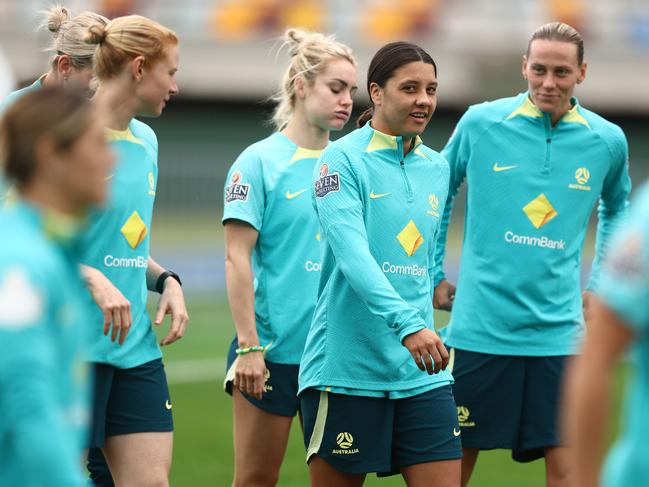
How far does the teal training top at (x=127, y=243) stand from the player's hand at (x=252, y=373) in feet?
1.66

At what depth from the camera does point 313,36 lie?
6.20 m

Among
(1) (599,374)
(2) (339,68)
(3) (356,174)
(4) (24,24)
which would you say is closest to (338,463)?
(3) (356,174)

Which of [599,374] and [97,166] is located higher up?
[97,166]

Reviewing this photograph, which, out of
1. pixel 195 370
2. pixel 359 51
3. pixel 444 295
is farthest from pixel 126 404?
pixel 359 51

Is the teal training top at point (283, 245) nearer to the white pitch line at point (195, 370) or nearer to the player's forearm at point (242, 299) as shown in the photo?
the player's forearm at point (242, 299)

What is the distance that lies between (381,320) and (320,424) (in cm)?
48

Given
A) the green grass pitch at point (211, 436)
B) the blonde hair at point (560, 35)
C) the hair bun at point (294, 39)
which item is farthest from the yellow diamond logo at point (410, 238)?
the green grass pitch at point (211, 436)

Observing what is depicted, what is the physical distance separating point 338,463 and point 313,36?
226 cm

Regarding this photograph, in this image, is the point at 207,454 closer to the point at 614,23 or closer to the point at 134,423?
the point at 134,423

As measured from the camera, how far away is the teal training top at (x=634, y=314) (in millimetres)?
2588

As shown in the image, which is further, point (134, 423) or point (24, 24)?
point (24, 24)

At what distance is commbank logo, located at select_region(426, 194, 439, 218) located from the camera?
5.07 meters

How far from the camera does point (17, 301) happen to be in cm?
262

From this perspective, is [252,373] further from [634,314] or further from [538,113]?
[634,314]
